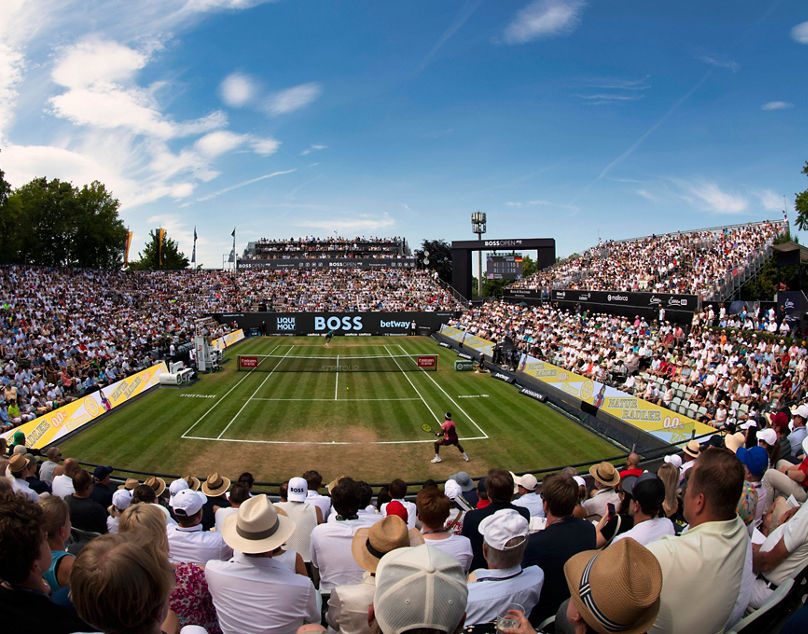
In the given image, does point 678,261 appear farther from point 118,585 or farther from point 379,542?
point 118,585

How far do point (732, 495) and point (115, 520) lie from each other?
7.67 m

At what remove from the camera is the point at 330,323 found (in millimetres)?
53375

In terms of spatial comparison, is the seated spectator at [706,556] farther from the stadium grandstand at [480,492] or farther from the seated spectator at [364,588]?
the seated spectator at [364,588]

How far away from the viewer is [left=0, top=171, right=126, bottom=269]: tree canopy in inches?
2308

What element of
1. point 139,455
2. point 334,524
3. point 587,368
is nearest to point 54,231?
point 139,455

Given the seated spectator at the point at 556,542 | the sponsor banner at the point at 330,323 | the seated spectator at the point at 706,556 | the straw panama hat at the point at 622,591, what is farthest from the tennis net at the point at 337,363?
the straw panama hat at the point at 622,591

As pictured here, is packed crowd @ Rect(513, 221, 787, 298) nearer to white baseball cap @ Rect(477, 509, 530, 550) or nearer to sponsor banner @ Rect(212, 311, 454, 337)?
sponsor banner @ Rect(212, 311, 454, 337)

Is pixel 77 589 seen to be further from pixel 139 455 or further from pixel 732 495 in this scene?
pixel 139 455

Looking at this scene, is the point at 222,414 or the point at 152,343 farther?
the point at 152,343

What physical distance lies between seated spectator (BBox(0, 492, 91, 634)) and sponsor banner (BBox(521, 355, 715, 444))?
58.2 ft

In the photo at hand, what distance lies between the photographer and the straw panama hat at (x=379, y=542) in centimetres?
378

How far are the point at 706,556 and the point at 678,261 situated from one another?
38.7 meters

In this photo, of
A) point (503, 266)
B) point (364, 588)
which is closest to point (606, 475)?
point (364, 588)

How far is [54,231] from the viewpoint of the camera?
205ft
